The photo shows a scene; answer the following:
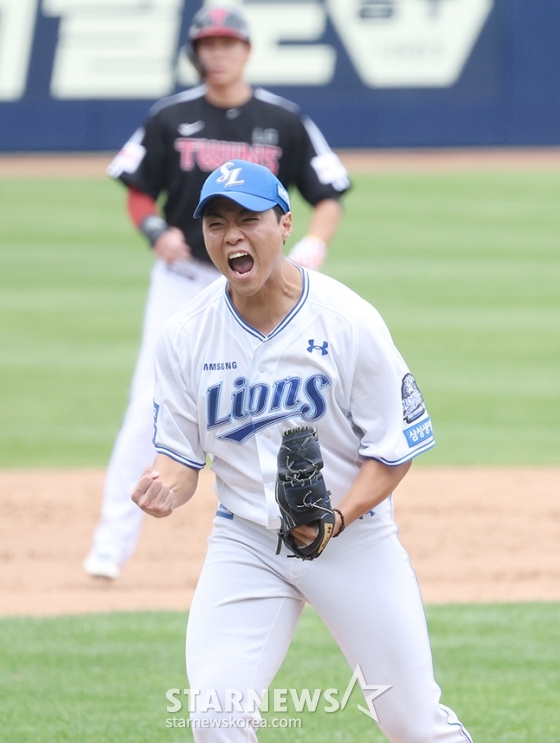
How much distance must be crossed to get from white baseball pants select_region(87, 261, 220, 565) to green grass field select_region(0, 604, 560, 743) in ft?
1.31

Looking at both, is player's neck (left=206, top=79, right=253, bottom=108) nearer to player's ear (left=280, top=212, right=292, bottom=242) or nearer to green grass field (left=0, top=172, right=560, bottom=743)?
green grass field (left=0, top=172, right=560, bottom=743)

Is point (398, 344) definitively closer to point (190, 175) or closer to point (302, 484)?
point (190, 175)

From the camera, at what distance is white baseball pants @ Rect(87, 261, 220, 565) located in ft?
18.5

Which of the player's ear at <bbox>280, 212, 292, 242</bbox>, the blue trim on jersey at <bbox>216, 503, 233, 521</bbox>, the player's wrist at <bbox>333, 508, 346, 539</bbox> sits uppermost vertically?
the player's ear at <bbox>280, 212, 292, 242</bbox>

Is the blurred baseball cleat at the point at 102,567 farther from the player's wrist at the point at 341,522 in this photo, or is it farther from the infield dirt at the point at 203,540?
the player's wrist at the point at 341,522

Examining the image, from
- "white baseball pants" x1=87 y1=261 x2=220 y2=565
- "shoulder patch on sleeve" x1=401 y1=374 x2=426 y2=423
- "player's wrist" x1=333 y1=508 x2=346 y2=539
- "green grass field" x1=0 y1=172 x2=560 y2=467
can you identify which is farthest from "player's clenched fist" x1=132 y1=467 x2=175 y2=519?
"green grass field" x1=0 y1=172 x2=560 y2=467

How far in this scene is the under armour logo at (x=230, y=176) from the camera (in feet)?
10.3

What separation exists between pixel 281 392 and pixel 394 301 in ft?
32.9

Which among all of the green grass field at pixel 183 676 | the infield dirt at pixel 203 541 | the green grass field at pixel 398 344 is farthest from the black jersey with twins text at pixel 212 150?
the green grass field at pixel 398 344

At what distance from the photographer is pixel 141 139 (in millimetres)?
5984

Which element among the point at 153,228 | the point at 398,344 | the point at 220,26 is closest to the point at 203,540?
the point at 153,228

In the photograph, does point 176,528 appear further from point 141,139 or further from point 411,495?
point 141,139

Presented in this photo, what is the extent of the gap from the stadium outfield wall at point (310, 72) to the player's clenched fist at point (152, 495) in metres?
19.4

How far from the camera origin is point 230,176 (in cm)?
317
